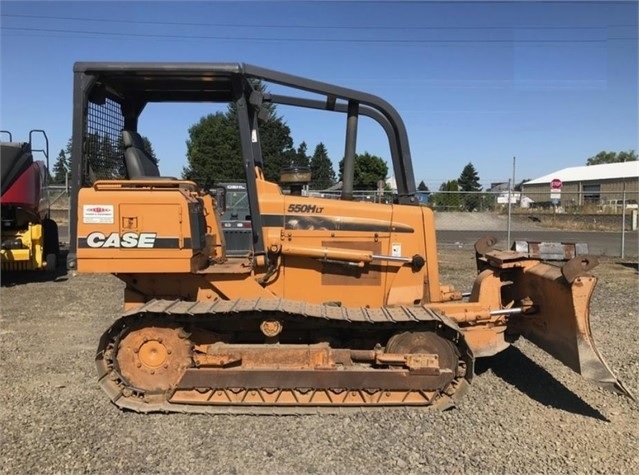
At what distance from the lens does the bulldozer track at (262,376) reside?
15.0 feet

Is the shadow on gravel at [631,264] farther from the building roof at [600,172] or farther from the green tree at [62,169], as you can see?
the building roof at [600,172]

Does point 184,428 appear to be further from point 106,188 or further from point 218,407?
point 106,188

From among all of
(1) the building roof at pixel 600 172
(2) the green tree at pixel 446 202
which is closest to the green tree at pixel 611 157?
(1) the building roof at pixel 600 172

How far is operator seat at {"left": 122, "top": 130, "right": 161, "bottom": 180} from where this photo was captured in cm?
521

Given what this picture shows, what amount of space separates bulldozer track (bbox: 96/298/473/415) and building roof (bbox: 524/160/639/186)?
58250 mm

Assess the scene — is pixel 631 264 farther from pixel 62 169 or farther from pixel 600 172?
pixel 600 172

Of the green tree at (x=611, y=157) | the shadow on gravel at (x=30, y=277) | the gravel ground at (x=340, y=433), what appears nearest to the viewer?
the gravel ground at (x=340, y=433)

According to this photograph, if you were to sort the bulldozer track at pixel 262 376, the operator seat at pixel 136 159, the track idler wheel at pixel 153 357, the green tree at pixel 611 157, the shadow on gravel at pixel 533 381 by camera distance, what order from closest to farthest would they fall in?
the bulldozer track at pixel 262 376 < the track idler wheel at pixel 153 357 < the shadow on gravel at pixel 533 381 < the operator seat at pixel 136 159 < the green tree at pixel 611 157

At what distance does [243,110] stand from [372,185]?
42.1 m

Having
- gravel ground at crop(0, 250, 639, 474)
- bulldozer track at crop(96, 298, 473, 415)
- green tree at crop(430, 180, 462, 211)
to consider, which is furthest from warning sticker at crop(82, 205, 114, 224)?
green tree at crop(430, 180, 462, 211)

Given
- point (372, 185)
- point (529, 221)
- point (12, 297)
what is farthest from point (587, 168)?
point (12, 297)

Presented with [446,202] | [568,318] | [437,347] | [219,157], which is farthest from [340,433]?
[446,202]

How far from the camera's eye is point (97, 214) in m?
4.66

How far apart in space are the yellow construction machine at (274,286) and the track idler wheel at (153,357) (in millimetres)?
12
